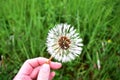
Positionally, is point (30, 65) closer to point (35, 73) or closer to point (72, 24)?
point (35, 73)

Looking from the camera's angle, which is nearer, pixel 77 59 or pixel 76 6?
pixel 77 59

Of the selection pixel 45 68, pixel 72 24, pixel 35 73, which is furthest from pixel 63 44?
pixel 72 24

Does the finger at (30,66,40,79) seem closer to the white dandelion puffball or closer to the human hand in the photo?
the human hand

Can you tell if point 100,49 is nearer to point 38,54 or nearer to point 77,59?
point 77,59

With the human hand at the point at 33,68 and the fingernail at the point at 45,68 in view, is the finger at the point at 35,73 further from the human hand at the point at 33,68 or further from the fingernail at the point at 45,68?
the fingernail at the point at 45,68

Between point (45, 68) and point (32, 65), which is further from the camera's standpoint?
point (32, 65)

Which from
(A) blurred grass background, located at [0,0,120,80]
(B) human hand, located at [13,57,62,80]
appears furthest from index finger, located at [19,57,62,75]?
(A) blurred grass background, located at [0,0,120,80]

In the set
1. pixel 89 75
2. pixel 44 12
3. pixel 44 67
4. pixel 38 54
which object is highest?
pixel 44 12

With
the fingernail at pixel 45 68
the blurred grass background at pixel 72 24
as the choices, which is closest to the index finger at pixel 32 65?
the fingernail at pixel 45 68

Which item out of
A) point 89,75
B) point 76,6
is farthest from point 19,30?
point 89,75

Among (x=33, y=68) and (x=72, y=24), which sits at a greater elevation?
(x=72, y=24)
